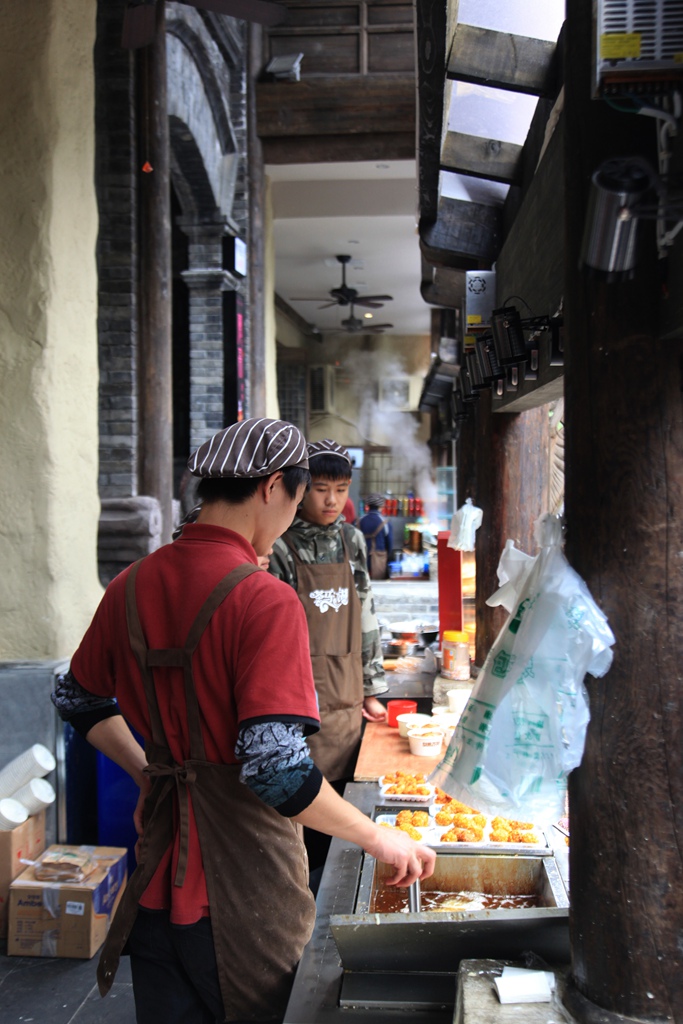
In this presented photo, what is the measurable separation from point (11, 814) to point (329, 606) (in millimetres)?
1725

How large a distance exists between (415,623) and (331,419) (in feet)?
53.4

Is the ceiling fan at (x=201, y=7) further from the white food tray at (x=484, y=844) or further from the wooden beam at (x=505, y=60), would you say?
the white food tray at (x=484, y=844)

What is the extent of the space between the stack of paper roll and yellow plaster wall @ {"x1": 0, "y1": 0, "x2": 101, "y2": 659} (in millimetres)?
529

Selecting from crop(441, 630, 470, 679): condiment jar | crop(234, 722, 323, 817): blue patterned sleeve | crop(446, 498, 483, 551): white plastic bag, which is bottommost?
crop(441, 630, 470, 679): condiment jar

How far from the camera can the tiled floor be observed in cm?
351

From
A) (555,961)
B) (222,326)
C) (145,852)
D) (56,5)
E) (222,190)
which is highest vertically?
(222,190)

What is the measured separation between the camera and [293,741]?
5.72 feet

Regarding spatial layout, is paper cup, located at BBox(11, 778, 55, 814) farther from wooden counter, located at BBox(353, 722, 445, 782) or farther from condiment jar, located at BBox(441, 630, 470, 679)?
condiment jar, located at BBox(441, 630, 470, 679)

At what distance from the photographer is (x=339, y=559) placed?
4191mm

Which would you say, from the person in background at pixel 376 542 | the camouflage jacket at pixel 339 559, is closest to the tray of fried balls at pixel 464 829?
the camouflage jacket at pixel 339 559

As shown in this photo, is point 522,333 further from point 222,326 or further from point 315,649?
point 222,326

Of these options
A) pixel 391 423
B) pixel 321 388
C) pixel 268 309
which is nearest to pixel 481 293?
pixel 268 309

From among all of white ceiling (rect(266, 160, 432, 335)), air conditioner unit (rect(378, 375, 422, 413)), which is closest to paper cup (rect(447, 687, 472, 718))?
white ceiling (rect(266, 160, 432, 335))

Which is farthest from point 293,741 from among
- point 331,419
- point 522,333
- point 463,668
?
point 331,419
